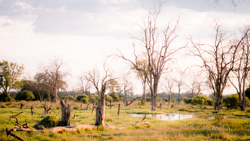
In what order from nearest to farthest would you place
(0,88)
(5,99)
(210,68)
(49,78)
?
(210,68) < (5,99) < (0,88) < (49,78)

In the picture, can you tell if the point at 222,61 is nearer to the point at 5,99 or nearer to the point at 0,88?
the point at 5,99

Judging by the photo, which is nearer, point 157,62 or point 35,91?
point 157,62

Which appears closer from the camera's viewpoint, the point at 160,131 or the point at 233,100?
the point at 160,131

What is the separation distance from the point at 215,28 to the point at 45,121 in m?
27.7

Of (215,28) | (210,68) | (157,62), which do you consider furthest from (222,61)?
(157,62)

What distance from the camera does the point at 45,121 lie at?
12.1 meters

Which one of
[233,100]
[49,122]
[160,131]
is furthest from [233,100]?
[49,122]

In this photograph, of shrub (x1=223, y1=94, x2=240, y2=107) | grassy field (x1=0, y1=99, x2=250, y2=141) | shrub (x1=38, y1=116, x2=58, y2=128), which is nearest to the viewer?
grassy field (x1=0, y1=99, x2=250, y2=141)

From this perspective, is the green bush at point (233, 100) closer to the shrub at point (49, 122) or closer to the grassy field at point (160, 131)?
the grassy field at point (160, 131)

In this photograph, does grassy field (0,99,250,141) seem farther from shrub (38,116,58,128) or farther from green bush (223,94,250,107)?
green bush (223,94,250,107)

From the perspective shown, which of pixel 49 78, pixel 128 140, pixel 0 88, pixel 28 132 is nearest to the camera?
pixel 128 140

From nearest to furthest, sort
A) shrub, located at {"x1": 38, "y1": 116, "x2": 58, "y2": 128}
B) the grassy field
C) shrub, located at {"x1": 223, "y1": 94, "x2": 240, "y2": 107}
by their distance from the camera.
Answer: the grassy field < shrub, located at {"x1": 38, "y1": 116, "x2": 58, "y2": 128} < shrub, located at {"x1": 223, "y1": 94, "x2": 240, "y2": 107}

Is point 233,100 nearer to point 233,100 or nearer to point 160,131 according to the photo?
point 233,100

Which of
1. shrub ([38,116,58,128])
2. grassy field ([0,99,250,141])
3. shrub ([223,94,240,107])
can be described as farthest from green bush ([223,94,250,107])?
shrub ([38,116,58,128])
